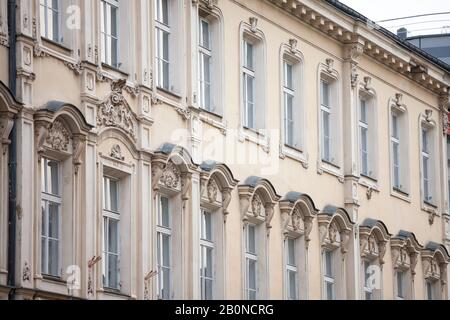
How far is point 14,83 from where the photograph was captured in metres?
30.5

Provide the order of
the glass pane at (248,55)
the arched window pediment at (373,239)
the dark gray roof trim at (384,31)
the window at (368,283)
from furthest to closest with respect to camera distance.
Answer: the window at (368,283) < the arched window pediment at (373,239) < the dark gray roof trim at (384,31) < the glass pane at (248,55)

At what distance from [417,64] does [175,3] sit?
1227cm

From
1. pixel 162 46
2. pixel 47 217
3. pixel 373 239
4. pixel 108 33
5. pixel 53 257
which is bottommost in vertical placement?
Result: pixel 53 257

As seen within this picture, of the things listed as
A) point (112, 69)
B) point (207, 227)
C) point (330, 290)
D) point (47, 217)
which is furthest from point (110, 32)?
point (330, 290)

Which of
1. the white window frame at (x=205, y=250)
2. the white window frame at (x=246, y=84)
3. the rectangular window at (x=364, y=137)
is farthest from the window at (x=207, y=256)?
the rectangular window at (x=364, y=137)

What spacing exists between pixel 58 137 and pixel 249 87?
27.9 feet

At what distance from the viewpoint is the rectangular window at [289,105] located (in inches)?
1601

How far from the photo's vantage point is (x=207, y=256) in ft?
121

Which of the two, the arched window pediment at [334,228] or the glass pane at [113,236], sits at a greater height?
the arched window pediment at [334,228]

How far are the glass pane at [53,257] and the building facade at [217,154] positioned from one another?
0.09 ft

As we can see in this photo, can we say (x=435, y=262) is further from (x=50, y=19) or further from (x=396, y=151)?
(x=50, y=19)

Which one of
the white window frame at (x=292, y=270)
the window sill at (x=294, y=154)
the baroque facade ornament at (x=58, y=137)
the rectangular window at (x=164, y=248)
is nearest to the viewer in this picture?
the baroque facade ornament at (x=58, y=137)

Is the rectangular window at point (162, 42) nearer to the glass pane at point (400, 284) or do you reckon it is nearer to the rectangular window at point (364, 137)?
A: the rectangular window at point (364, 137)
